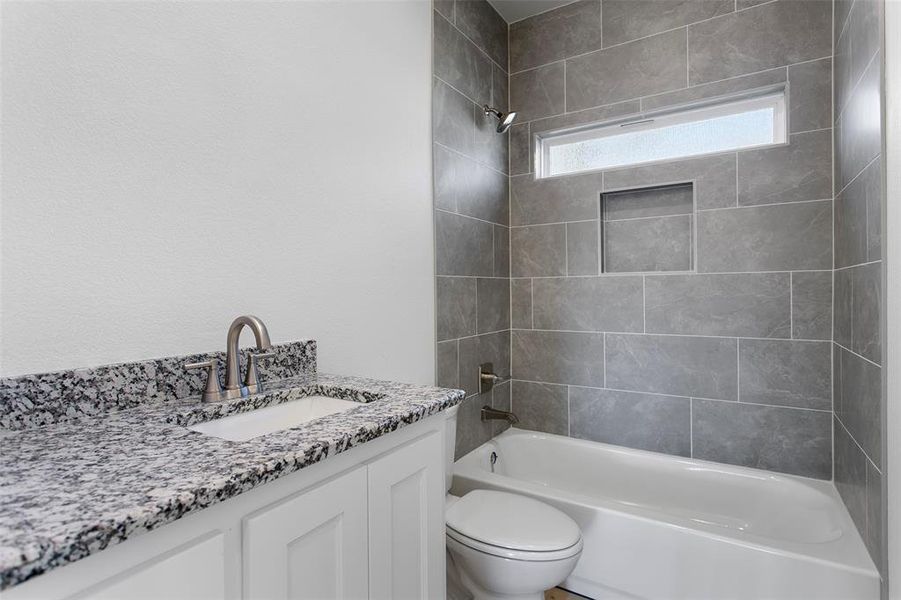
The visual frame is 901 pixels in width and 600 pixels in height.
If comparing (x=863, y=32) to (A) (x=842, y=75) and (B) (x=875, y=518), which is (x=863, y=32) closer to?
(A) (x=842, y=75)

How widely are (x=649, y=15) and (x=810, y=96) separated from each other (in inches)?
34.4

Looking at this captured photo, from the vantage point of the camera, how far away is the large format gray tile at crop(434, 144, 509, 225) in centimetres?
215

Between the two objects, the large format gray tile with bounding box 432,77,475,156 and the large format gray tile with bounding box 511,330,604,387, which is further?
the large format gray tile with bounding box 511,330,604,387

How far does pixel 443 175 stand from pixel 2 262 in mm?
1627

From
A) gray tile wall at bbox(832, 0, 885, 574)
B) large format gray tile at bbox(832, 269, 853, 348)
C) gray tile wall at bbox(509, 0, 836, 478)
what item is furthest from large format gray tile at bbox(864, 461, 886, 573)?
large format gray tile at bbox(832, 269, 853, 348)

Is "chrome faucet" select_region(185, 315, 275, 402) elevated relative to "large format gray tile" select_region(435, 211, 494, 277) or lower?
lower

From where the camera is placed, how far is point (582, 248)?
99.0 inches

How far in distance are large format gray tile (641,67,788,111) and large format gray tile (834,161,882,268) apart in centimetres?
62

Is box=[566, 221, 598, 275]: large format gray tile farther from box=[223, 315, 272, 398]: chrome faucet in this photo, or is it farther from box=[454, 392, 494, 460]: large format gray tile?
box=[223, 315, 272, 398]: chrome faucet

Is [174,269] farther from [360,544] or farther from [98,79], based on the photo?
[360,544]

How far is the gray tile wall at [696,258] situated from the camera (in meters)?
→ 2.00

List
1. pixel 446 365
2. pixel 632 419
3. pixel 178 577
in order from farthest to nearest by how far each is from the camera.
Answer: pixel 632 419 → pixel 446 365 → pixel 178 577

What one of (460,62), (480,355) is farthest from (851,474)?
(460,62)

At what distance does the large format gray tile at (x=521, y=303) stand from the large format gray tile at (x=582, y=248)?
274mm
